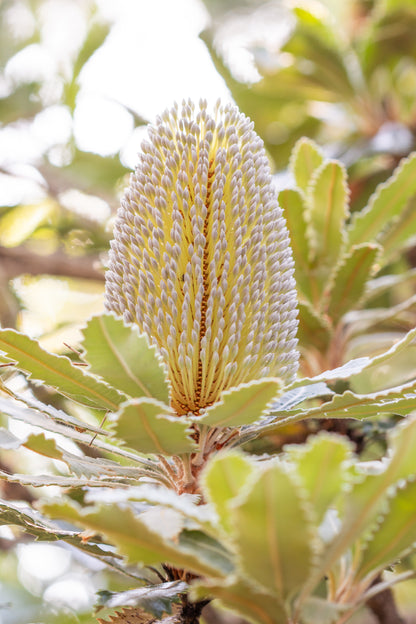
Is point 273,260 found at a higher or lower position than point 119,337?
higher

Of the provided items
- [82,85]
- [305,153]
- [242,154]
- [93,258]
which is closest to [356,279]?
[305,153]

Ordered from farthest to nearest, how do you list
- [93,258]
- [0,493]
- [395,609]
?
[93,258], [0,493], [395,609]

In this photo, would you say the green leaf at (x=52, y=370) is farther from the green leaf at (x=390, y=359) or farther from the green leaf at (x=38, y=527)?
the green leaf at (x=390, y=359)

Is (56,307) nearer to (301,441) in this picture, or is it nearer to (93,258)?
(93,258)

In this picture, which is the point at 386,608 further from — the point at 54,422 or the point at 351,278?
the point at 54,422

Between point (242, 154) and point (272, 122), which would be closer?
point (242, 154)

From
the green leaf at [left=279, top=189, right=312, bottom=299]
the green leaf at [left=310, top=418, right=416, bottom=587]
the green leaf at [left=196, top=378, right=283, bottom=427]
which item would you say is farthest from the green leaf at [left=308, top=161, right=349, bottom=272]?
the green leaf at [left=310, top=418, right=416, bottom=587]

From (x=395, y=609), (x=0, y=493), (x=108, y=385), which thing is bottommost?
(x=0, y=493)

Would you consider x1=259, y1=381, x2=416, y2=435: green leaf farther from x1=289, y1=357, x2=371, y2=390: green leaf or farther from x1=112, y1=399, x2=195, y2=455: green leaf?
x1=112, y1=399, x2=195, y2=455: green leaf
